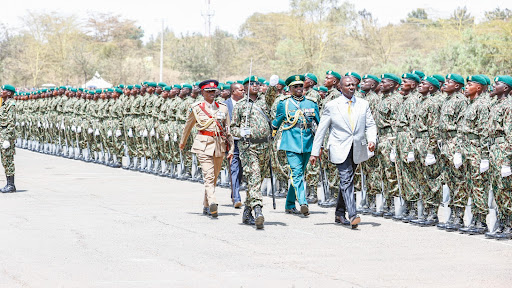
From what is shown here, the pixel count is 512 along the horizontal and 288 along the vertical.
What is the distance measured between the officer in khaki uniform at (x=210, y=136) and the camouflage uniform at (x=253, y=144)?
0.33 meters

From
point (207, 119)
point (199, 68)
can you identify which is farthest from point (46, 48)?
point (207, 119)

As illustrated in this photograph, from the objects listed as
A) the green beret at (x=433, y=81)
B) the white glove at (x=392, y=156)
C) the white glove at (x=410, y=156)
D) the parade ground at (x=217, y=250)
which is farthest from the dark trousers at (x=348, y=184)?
the green beret at (x=433, y=81)

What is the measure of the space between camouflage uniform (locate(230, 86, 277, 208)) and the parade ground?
550 mm

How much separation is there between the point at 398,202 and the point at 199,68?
47979 millimetres

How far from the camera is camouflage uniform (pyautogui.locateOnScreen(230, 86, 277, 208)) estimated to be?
1166 centimetres

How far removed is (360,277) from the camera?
8.34m

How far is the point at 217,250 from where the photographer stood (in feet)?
32.4

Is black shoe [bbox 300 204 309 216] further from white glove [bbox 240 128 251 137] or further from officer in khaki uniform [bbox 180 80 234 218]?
white glove [bbox 240 128 251 137]

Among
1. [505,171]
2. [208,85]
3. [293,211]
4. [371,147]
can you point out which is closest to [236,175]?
[293,211]

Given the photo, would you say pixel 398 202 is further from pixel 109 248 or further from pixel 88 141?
pixel 88 141

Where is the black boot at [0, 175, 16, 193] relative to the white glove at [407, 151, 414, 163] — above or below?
below

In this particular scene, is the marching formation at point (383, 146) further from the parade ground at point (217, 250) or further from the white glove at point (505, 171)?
the parade ground at point (217, 250)

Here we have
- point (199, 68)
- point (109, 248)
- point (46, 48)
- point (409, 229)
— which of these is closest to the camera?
point (109, 248)

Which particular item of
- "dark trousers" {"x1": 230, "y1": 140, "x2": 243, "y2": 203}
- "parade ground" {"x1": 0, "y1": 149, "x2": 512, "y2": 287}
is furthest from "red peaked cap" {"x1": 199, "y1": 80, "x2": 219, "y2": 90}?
"parade ground" {"x1": 0, "y1": 149, "x2": 512, "y2": 287}
